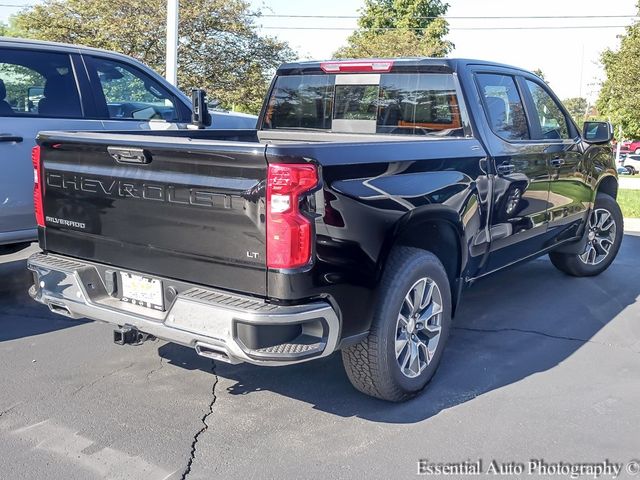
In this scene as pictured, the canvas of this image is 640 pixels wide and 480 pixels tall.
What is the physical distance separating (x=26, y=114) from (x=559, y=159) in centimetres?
429

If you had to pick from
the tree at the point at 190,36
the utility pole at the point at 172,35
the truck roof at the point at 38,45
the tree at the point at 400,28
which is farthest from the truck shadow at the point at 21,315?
the tree at the point at 400,28

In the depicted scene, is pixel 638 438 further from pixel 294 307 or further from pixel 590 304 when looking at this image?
pixel 590 304

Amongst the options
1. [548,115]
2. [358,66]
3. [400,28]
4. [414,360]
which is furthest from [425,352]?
[400,28]

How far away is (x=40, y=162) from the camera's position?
397 centimetres

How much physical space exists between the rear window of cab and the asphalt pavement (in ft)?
5.21

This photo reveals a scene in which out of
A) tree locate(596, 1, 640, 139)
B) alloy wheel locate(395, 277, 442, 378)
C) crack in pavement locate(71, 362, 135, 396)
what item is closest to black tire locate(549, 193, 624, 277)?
alloy wheel locate(395, 277, 442, 378)

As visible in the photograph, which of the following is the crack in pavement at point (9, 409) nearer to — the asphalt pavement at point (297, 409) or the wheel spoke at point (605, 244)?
the asphalt pavement at point (297, 409)

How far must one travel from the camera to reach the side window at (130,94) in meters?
6.09

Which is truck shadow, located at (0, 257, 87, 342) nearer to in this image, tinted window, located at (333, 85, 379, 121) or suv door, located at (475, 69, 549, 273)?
tinted window, located at (333, 85, 379, 121)

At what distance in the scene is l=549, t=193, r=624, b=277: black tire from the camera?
655 cm

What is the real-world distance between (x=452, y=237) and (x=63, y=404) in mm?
2459

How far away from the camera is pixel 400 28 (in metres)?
37.3

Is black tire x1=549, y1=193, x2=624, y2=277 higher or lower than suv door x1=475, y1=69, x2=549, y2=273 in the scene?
lower

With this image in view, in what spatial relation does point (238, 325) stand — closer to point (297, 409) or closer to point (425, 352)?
point (297, 409)
